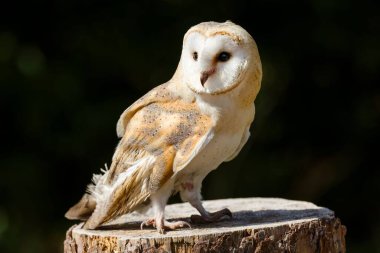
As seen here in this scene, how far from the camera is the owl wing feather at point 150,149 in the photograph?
8.93 feet

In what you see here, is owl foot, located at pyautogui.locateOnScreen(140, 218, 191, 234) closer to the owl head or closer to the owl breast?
the owl breast

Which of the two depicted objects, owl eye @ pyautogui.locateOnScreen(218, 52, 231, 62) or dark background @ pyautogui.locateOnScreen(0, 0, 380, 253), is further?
dark background @ pyautogui.locateOnScreen(0, 0, 380, 253)

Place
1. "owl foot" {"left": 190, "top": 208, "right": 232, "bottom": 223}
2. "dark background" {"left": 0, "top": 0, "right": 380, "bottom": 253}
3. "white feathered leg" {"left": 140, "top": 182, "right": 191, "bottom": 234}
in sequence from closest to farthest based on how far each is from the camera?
"white feathered leg" {"left": 140, "top": 182, "right": 191, "bottom": 234}
"owl foot" {"left": 190, "top": 208, "right": 232, "bottom": 223}
"dark background" {"left": 0, "top": 0, "right": 380, "bottom": 253}

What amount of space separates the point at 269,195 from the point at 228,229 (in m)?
2.25

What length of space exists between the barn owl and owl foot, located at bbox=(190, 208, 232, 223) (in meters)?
0.13

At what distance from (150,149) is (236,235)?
0.38 meters

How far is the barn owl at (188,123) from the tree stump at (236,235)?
7 cm

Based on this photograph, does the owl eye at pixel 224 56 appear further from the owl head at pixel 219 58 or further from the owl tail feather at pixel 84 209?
the owl tail feather at pixel 84 209

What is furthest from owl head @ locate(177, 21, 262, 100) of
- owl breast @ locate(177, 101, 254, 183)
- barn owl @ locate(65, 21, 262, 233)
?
owl breast @ locate(177, 101, 254, 183)

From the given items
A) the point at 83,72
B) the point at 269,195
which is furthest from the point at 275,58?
the point at 83,72

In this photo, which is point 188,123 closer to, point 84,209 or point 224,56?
point 224,56

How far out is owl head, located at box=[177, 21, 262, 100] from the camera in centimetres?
268

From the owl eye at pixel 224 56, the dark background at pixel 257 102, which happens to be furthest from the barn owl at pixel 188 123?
the dark background at pixel 257 102

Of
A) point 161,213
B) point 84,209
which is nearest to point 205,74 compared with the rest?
point 161,213
